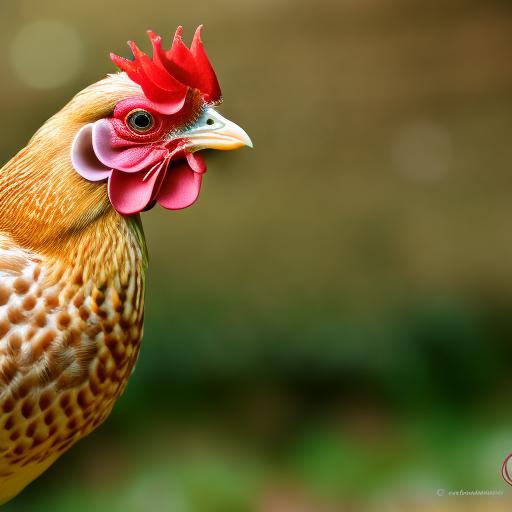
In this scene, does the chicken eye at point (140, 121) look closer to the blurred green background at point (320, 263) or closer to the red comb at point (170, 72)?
the red comb at point (170, 72)

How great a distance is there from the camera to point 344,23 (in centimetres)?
324

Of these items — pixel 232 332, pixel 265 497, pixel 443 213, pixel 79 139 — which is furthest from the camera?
pixel 443 213

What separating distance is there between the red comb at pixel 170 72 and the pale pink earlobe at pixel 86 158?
108 mm

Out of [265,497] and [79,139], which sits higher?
[79,139]

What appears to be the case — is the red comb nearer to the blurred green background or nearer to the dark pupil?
the dark pupil

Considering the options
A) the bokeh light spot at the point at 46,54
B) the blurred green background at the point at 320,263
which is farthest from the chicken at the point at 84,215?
the bokeh light spot at the point at 46,54

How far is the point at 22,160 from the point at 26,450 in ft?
1.48

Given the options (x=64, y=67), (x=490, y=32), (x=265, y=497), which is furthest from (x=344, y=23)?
(x=265, y=497)

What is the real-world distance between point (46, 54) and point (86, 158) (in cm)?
197

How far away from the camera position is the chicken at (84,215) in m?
1.27

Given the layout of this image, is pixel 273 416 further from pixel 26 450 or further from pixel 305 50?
pixel 26 450

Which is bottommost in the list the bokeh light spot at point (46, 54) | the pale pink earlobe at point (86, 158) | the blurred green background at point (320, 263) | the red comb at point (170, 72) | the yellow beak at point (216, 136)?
the blurred green background at point (320, 263)

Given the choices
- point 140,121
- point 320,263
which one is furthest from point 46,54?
point 140,121

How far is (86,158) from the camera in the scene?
1283 millimetres
